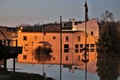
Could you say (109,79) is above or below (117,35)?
below

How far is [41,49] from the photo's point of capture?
85.8m

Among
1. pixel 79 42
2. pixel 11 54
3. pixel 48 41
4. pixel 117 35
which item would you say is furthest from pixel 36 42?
pixel 11 54

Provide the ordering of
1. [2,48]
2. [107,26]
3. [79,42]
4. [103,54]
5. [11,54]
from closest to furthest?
[2,48] → [11,54] → [103,54] → [107,26] → [79,42]

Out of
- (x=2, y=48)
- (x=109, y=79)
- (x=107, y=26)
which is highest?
(x=107, y=26)

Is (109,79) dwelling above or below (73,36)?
below

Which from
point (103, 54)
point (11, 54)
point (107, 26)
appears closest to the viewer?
point (11, 54)

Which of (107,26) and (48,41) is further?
(48,41)

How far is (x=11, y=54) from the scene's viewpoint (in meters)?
26.6

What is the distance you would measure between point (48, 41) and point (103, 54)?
25.3 m

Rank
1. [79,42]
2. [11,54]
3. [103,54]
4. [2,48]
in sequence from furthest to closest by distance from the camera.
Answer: [79,42], [103,54], [11,54], [2,48]

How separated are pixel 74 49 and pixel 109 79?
58049mm

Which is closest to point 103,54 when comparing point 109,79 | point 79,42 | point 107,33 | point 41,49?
point 107,33

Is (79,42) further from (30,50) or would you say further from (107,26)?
(107,26)

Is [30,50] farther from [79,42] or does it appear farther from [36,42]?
[79,42]
